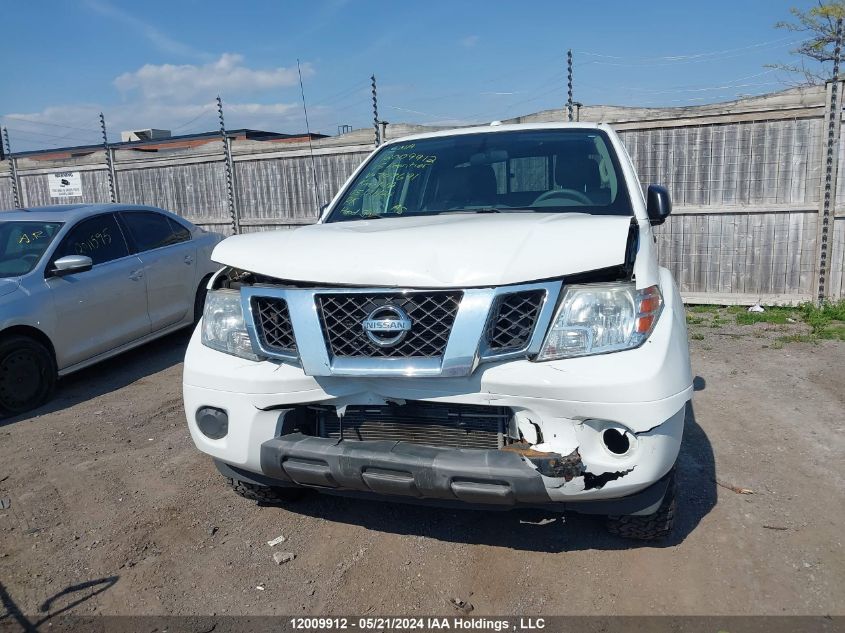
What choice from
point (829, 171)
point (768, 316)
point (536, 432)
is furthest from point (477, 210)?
point (829, 171)

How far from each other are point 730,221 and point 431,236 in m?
Answer: 6.62

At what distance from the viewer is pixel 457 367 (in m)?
2.31

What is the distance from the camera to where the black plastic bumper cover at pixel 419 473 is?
2.32 m

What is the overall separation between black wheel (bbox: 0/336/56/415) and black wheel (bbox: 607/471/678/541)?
459 cm

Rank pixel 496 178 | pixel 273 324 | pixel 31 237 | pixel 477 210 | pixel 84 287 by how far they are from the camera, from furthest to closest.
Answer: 1. pixel 31 237
2. pixel 84 287
3. pixel 496 178
4. pixel 477 210
5. pixel 273 324

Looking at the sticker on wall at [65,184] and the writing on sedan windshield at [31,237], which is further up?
the sticker on wall at [65,184]

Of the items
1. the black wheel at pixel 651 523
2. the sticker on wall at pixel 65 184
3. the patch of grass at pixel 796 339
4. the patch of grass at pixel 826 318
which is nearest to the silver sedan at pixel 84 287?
the black wheel at pixel 651 523

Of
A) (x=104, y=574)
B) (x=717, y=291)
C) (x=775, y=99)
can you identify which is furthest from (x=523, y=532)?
(x=775, y=99)

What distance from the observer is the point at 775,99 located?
25.1 feet

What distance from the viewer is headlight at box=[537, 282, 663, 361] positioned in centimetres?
238

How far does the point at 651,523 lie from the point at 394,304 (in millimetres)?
1462

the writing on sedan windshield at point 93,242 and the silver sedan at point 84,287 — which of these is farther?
the writing on sedan windshield at point 93,242

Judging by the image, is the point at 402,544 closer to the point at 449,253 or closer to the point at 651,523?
the point at 651,523

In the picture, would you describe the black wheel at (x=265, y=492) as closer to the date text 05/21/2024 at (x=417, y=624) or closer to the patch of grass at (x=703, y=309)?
the date text 05/21/2024 at (x=417, y=624)
